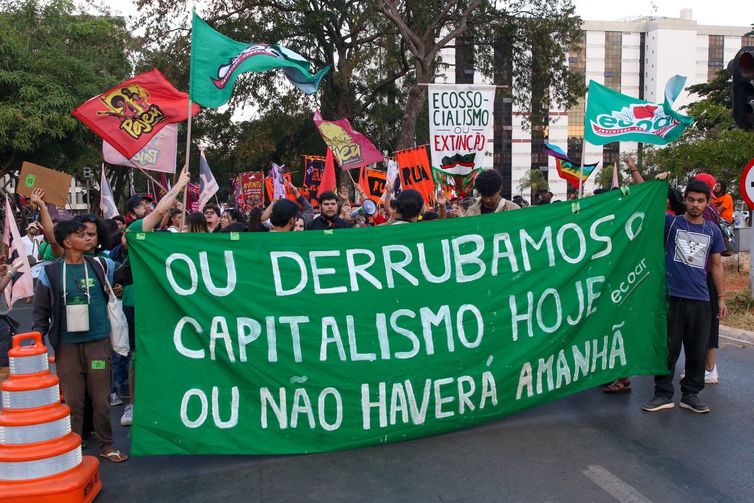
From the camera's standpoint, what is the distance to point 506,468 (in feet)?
13.4

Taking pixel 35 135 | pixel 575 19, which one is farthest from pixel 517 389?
pixel 575 19

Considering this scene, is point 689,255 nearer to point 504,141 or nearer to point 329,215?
point 329,215

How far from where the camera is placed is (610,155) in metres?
84.4

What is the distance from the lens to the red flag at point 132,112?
5.82 m

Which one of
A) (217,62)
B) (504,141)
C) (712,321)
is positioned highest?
(217,62)

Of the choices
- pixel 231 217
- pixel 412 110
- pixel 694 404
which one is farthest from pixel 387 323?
pixel 412 110

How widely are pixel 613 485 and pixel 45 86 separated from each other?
65.8ft

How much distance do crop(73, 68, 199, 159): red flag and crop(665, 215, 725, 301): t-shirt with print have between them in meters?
4.12

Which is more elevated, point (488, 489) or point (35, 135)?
point (35, 135)

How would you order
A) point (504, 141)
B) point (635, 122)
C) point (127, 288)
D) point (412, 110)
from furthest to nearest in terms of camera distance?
1. point (504, 141)
2. point (412, 110)
3. point (635, 122)
4. point (127, 288)

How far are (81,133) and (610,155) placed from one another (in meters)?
75.6

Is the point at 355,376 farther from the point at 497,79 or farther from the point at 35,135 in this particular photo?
the point at 497,79

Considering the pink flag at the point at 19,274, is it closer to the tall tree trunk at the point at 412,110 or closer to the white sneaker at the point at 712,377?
the white sneaker at the point at 712,377

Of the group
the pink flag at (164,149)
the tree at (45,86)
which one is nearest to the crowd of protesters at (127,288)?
the pink flag at (164,149)
